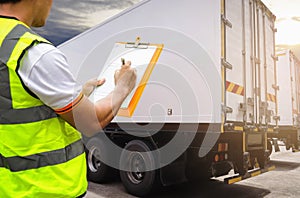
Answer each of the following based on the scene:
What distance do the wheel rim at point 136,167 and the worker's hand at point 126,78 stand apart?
395cm

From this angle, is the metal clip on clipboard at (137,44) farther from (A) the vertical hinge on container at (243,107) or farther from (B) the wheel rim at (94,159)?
(B) the wheel rim at (94,159)

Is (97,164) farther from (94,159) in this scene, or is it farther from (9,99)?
(9,99)

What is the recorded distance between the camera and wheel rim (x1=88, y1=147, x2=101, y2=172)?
21.0ft

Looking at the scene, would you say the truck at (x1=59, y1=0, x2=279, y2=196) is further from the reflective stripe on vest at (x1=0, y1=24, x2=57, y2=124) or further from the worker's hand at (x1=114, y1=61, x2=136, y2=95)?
the reflective stripe on vest at (x1=0, y1=24, x2=57, y2=124)

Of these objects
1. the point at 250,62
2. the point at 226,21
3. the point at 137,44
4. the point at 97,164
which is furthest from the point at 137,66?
the point at 97,164

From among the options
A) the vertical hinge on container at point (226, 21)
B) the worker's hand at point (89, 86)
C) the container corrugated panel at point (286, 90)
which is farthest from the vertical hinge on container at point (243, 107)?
the container corrugated panel at point (286, 90)

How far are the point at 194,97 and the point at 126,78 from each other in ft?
10.4

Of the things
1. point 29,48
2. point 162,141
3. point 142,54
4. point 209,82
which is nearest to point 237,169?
point 162,141

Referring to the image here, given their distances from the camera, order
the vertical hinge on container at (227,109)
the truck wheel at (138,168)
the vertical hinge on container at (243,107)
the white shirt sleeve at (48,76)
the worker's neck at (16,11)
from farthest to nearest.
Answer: the truck wheel at (138,168) < the vertical hinge on container at (243,107) < the vertical hinge on container at (227,109) < the worker's neck at (16,11) < the white shirt sleeve at (48,76)

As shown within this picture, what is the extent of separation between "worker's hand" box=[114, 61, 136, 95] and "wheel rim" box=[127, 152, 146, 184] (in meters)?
3.95

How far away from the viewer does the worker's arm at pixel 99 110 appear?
115cm

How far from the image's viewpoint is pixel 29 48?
106cm

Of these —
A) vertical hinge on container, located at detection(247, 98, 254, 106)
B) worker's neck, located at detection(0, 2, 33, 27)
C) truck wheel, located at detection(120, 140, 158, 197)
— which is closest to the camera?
worker's neck, located at detection(0, 2, 33, 27)

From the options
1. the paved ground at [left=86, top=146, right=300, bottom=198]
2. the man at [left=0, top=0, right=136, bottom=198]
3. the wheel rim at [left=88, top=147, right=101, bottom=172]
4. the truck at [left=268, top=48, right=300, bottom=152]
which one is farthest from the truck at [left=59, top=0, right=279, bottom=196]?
the truck at [left=268, top=48, right=300, bottom=152]
